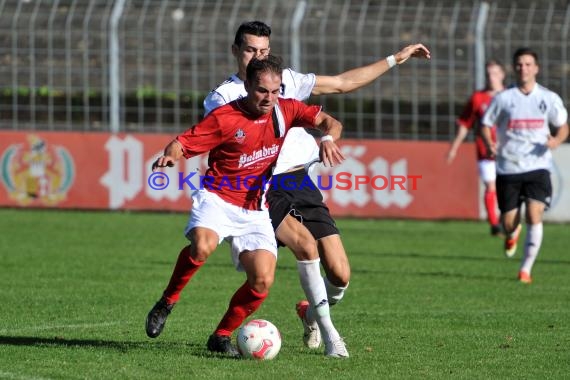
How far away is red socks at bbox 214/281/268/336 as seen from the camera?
816cm

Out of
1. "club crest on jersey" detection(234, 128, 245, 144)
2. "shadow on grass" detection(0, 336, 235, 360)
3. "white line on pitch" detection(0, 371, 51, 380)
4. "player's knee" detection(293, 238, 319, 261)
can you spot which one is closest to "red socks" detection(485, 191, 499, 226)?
"player's knee" detection(293, 238, 319, 261)

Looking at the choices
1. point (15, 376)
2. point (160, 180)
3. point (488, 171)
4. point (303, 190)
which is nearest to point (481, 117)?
point (488, 171)

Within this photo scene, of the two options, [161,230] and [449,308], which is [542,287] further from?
[161,230]

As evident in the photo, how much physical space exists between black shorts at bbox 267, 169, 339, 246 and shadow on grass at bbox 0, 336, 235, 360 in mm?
958

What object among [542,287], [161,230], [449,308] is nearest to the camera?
[449,308]

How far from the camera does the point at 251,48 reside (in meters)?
8.50

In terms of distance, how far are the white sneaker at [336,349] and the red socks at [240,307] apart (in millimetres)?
527

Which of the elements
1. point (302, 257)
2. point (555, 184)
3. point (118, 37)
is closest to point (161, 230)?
point (118, 37)

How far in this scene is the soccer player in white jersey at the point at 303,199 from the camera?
8.35m

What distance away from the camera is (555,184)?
68.6 ft

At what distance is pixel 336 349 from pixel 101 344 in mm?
1612

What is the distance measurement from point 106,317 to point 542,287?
4.73 metres

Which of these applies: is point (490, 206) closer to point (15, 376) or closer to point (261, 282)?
point (261, 282)

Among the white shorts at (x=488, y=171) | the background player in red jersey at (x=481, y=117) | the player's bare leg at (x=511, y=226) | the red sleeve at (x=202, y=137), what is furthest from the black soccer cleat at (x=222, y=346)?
the white shorts at (x=488, y=171)
